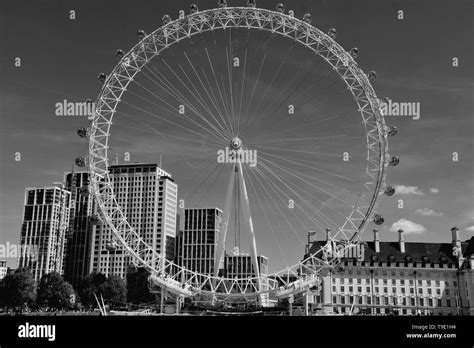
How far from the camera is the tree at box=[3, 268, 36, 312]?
112125mm

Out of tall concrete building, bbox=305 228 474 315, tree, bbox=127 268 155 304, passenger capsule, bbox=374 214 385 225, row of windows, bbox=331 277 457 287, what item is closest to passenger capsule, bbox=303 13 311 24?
passenger capsule, bbox=374 214 385 225

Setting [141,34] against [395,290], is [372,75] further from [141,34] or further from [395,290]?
[395,290]

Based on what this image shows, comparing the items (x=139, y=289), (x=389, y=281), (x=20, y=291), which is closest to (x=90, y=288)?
(x=139, y=289)

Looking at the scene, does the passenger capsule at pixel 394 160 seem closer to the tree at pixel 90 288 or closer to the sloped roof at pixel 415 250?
the sloped roof at pixel 415 250

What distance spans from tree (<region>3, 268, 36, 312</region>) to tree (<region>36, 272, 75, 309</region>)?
1965mm

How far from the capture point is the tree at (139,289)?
379 feet

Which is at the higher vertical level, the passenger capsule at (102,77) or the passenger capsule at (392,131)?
the passenger capsule at (102,77)

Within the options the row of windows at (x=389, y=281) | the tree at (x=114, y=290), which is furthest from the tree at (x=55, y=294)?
the row of windows at (x=389, y=281)

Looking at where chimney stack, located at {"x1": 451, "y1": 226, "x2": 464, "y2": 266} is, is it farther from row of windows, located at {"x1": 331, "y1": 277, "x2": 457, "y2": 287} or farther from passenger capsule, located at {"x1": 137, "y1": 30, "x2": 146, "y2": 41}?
passenger capsule, located at {"x1": 137, "y1": 30, "x2": 146, "y2": 41}

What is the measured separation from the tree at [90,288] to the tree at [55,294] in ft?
11.1

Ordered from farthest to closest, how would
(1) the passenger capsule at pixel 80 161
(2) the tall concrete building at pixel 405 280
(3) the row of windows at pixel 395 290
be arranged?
(3) the row of windows at pixel 395 290 < (2) the tall concrete building at pixel 405 280 < (1) the passenger capsule at pixel 80 161
